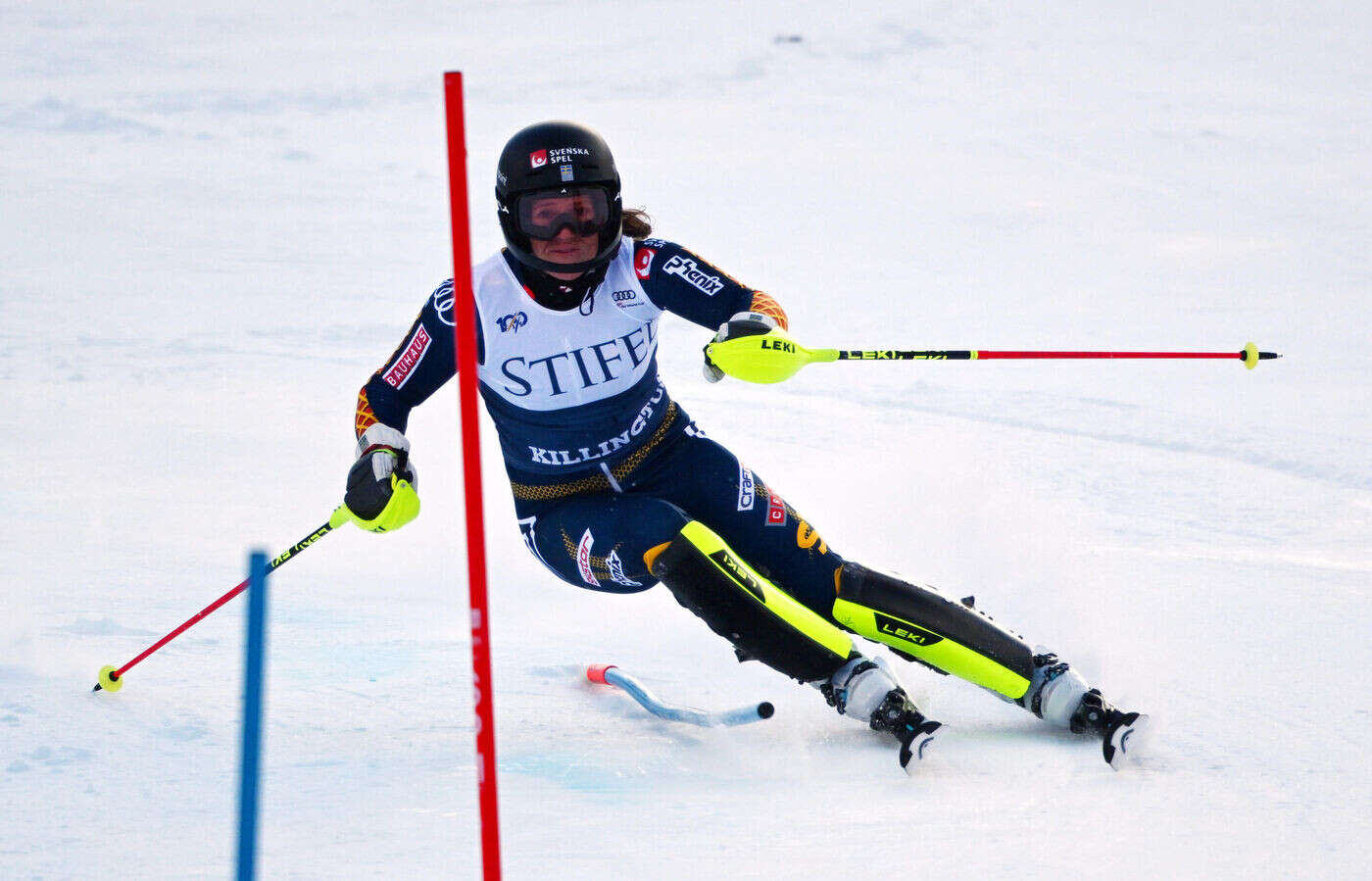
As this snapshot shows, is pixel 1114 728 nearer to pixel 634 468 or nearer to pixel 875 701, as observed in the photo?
pixel 875 701

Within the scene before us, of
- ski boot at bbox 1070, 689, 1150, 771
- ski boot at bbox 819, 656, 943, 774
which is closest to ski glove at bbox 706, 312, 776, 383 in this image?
ski boot at bbox 819, 656, 943, 774

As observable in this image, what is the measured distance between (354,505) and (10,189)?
8.75 m

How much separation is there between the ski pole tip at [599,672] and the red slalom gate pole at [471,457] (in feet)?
5.65

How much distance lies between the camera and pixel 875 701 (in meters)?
3.23

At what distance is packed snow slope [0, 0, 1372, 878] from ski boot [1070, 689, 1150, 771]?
6 centimetres

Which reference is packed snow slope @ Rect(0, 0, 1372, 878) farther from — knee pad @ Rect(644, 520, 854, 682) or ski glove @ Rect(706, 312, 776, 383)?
ski glove @ Rect(706, 312, 776, 383)

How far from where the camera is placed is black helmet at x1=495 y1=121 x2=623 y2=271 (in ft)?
10.8

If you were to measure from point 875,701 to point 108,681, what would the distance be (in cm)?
183

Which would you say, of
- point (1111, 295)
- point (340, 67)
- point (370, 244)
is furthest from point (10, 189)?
point (1111, 295)

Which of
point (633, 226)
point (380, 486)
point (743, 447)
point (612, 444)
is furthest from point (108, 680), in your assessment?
point (743, 447)

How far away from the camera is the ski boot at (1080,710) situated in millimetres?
3084

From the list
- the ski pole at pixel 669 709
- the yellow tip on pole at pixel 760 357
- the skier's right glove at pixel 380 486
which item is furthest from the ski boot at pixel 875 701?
the skier's right glove at pixel 380 486

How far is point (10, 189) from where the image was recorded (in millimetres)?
10688

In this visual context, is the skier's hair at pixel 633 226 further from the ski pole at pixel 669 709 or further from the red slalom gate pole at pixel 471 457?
the red slalom gate pole at pixel 471 457
